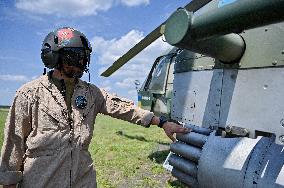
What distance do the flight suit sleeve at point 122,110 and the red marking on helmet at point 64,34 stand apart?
665mm

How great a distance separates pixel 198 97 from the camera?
4.89 metres

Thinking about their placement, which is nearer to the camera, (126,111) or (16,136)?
(16,136)

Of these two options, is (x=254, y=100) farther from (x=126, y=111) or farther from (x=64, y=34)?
(x=64, y=34)

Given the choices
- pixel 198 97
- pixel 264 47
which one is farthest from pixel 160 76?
pixel 264 47

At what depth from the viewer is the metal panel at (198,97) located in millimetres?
4512

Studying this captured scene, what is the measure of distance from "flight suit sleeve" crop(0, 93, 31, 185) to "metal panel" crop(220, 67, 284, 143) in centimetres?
233

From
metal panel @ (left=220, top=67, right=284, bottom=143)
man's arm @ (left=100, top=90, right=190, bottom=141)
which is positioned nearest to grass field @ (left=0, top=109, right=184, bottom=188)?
metal panel @ (left=220, top=67, right=284, bottom=143)

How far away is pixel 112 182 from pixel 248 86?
153 inches

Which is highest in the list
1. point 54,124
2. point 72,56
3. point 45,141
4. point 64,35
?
point 64,35

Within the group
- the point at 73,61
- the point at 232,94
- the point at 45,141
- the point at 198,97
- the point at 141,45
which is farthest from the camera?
the point at 141,45

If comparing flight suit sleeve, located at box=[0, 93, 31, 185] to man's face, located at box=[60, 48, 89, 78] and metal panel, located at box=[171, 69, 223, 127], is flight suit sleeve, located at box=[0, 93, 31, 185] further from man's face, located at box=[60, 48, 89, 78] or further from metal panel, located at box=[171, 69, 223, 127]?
metal panel, located at box=[171, 69, 223, 127]

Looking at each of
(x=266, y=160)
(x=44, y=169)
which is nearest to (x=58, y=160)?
(x=44, y=169)

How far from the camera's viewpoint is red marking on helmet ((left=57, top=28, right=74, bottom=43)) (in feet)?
10.8

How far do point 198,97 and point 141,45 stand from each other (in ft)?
12.3
